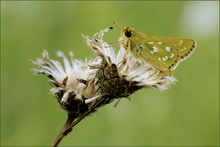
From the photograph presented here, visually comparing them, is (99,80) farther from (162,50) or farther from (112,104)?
(112,104)

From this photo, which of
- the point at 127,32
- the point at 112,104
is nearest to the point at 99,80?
the point at 127,32

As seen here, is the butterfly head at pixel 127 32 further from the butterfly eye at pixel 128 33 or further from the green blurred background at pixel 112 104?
the green blurred background at pixel 112 104

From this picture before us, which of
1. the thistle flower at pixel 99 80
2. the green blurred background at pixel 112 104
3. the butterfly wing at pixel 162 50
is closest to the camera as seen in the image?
the thistle flower at pixel 99 80

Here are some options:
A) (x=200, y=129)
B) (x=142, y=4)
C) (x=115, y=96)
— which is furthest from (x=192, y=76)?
(x=115, y=96)

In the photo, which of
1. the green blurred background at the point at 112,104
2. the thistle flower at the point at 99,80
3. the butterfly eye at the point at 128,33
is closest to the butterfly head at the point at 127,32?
the butterfly eye at the point at 128,33

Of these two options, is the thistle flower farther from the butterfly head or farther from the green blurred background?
the green blurred background

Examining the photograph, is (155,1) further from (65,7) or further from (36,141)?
(36,141)

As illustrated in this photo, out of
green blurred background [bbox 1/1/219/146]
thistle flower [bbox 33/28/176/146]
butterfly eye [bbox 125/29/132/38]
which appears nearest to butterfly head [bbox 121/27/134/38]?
butterfly eye [bbox 125/29/132/38]
